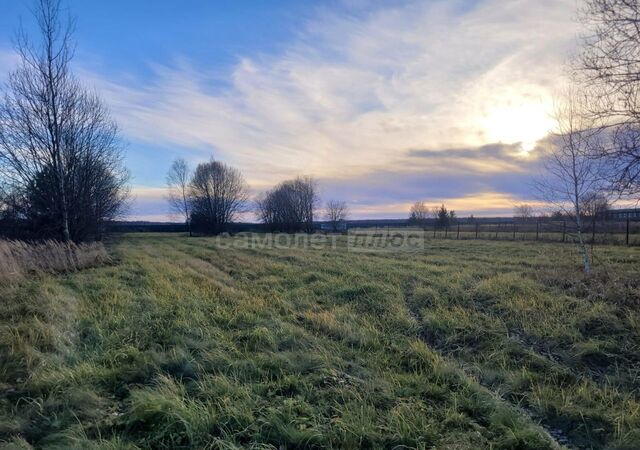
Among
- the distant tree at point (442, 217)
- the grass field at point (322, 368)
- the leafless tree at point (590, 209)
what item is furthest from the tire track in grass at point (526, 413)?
the distant tree at point (442, 217)

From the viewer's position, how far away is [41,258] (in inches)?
415

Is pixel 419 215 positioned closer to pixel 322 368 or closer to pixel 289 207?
pixel 289 207

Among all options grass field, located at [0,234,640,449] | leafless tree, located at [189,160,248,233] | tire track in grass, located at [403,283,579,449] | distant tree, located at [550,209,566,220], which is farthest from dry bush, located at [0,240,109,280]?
leafless tree, located at [189,160,248,233]

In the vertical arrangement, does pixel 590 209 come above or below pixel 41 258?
above

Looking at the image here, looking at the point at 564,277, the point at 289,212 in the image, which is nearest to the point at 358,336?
the point at 564,277

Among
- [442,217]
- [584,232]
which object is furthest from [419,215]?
[584,232]

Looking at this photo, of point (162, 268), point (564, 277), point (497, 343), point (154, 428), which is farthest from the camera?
point (162, 268)

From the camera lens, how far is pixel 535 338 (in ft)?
17.1

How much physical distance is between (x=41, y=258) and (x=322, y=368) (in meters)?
10.9

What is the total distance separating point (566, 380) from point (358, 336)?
8.42 feet

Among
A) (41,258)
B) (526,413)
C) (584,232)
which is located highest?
(584,232)

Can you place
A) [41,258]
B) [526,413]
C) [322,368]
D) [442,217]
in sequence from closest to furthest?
[526,413]
[322,368]
[41,258]
[442,217]

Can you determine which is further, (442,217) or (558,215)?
(442,217)

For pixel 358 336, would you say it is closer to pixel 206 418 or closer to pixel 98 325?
pixel 206 418
